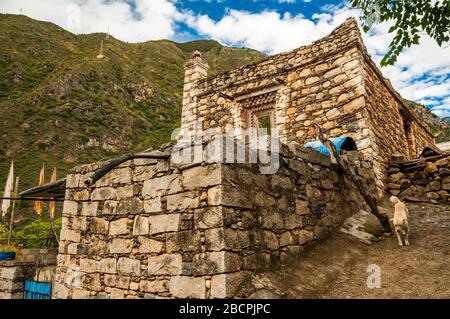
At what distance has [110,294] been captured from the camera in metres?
3.79

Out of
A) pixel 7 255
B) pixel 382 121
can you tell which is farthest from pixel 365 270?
pixel 7 255

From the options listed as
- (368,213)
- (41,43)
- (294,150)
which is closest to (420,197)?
(368,213)

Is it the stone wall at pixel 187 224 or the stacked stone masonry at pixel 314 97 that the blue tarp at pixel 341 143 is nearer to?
the stacked stone masonry at pixel 314 97

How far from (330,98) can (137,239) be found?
5051 mm

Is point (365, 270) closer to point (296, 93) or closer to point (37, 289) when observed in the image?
point (296, 93)

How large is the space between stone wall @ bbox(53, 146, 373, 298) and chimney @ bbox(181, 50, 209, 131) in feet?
14.9

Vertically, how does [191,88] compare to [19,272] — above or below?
above

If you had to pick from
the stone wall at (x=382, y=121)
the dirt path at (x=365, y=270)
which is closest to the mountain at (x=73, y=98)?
the stone wall at (x=382, y=121)

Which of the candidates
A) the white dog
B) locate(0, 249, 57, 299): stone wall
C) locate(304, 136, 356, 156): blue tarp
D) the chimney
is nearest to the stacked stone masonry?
the chimney

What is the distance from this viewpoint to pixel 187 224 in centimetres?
322

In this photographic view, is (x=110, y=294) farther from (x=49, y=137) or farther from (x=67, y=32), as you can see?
(x=67, y=32)

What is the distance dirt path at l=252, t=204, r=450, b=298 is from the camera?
120 inches

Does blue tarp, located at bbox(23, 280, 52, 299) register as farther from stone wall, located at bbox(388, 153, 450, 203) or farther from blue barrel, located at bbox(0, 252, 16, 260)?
stone wall, located at bbox(388, 153, 450, 203)

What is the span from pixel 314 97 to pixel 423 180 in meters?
2.76
